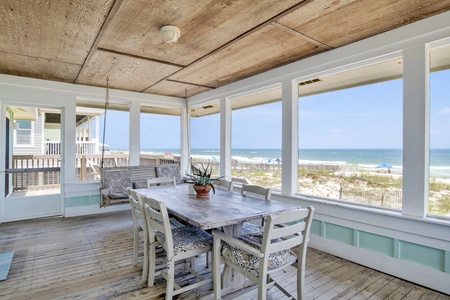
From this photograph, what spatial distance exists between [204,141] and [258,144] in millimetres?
1489

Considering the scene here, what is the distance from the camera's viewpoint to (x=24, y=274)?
2543 millimetres

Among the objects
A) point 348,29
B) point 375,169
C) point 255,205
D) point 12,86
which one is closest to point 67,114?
point 12,86

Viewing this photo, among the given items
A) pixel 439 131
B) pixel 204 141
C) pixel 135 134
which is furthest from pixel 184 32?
pixel 204 141

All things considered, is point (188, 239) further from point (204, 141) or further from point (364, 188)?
point (204, 141)

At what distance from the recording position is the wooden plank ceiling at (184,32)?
84.7 inches

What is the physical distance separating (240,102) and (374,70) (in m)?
2.47

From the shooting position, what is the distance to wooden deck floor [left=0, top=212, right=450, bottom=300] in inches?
87.1

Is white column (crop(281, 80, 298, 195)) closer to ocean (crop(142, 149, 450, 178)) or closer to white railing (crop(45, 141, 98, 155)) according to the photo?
ocean (crop(142, 149, 450, 178))

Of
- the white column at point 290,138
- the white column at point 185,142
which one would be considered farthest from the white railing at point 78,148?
the white column at point 290,138

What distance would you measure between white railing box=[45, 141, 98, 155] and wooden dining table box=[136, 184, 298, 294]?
3042 mm

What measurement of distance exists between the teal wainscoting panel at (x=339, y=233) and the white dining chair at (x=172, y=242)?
1648 mm

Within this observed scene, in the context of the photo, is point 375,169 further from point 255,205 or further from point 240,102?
point 240,102

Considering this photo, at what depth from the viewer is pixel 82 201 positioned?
483 cm

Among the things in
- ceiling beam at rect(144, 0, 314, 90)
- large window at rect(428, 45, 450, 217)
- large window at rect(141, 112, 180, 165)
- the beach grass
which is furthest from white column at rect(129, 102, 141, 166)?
large window at rect(428, 45, 450, 217)
